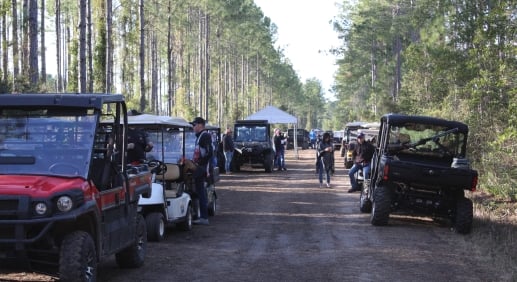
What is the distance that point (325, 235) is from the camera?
12.3 metres

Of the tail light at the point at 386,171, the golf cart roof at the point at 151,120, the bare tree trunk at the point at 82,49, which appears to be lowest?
the tail light at the point at 386,171

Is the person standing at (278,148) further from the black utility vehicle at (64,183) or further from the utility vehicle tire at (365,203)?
the black utility vehicle at (64,183)

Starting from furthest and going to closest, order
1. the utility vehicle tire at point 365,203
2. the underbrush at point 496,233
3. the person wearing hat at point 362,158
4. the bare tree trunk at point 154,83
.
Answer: the bare tree trunk at point 154,83
the person wearing hat at point 362,158
the utility vehicle tire at point 365,203
the underbrush at point 496,233

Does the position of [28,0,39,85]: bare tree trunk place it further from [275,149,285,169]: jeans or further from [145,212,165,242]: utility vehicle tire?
[275,149,285,169]: jeans

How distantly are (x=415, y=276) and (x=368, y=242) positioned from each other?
275 cm

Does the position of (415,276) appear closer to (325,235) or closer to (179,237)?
(325,235)

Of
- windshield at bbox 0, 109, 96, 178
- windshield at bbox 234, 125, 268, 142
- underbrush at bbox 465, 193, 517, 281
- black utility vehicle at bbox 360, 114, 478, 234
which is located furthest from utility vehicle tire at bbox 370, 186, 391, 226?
windshield at bbox 234, 125, 268, 142

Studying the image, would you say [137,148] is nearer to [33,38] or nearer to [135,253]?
[135,253]

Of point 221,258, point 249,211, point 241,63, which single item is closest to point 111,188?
point 221,258

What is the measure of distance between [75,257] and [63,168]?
1.01 metres

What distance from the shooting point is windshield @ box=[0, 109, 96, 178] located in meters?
7.05

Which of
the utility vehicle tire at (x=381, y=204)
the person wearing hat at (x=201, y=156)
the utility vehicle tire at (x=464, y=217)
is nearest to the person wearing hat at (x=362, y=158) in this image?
the utility vehicle tire at (x=381, y=204)

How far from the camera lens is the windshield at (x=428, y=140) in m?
14.2

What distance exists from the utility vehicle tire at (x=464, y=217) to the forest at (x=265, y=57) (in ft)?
10.7
